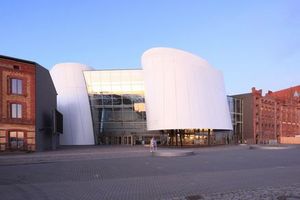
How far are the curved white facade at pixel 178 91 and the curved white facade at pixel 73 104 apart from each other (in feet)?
45.1

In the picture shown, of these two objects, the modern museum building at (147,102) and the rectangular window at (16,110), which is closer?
the rectangular window at (16,110)

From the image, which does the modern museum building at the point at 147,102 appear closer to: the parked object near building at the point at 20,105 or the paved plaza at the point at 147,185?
the parked object near building at the point at 20,105

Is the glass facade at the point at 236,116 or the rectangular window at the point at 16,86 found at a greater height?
the rectangular window at the point at 16,86

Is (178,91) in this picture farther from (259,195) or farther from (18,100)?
(259,195)

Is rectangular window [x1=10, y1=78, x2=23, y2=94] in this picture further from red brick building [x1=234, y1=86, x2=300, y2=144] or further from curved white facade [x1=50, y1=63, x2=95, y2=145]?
red brick building [x1=234, y1=86, x2=300, y2=144]

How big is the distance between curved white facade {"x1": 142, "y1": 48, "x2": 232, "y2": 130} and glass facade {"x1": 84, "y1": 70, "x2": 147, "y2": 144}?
9.90m

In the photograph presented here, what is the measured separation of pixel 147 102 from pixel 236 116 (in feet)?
88.3

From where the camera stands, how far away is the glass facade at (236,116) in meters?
76.0

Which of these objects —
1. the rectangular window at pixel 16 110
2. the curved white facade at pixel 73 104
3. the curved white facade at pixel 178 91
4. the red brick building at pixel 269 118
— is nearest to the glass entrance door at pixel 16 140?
the rectangular window at pixel 16 110

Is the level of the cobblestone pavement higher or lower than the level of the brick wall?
lower

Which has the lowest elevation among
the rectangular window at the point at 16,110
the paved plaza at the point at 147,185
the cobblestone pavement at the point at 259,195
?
the paved plaza at the point at 147,185

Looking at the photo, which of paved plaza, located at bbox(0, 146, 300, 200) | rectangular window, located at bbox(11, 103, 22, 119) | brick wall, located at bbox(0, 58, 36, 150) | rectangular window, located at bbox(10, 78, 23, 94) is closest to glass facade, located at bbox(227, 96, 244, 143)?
brick wall, located at bbox(0, 58, 36, 150)

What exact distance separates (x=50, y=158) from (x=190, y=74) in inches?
1150

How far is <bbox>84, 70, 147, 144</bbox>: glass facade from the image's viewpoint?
6650cm
